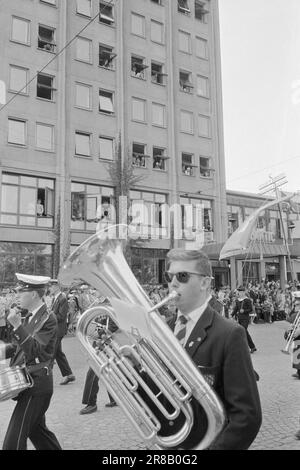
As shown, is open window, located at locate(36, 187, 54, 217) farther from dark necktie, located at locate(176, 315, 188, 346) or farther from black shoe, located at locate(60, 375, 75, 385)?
dark necktie, located at locate(176, 315, 188, 346)

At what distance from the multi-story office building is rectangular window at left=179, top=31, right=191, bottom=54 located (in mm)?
110

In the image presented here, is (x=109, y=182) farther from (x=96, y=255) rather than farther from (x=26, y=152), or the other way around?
(x=96, y=255)

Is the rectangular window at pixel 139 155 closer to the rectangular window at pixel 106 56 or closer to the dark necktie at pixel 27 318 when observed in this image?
the rectangular window at pixel 106 56

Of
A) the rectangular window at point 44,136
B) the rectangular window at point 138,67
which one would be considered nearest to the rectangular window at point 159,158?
the rectangular window at point 138,67

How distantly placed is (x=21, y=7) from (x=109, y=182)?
12585 millimetres

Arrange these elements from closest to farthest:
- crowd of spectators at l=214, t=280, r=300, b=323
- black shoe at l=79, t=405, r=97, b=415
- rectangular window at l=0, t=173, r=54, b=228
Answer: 1. black shoe at l=79, t=405, r=97, b=415
2. crowd of spectators at l=214, t=280, r=300, b=323
3. rectangular window at l=0, t=173, r=54, b=228

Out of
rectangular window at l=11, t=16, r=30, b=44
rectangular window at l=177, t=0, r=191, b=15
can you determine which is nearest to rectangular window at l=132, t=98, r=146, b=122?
rectangular window at l=11, t=16, r=30, b=44

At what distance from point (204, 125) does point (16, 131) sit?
1566 cm

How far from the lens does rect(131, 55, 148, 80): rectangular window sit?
108ft

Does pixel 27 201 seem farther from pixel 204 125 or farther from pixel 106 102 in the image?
pixel 204 125

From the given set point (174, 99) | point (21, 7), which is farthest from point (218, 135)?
point (21, 7)

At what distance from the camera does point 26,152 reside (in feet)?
90.0

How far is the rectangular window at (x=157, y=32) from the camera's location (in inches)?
1347

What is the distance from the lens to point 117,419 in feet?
19.9
